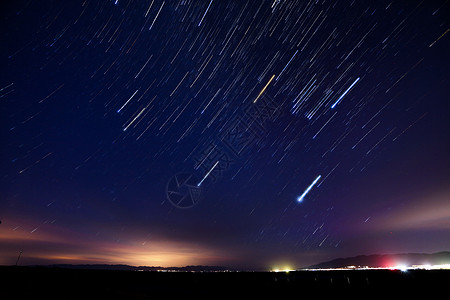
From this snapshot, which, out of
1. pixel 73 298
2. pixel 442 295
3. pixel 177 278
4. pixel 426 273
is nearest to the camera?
pixel 73 298

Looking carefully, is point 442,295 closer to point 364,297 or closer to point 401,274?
point 401,274

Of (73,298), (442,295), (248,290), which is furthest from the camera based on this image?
(248,290)

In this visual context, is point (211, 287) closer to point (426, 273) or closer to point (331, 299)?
point (331, 299)

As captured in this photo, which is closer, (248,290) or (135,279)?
(248,290)

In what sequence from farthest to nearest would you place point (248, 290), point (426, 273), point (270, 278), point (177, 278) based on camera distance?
point (177, 278)
point (270, 278)
point (248, 290)
point (426, 273)

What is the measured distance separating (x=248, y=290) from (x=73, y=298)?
11.2 m

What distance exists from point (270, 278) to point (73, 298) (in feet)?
45.5

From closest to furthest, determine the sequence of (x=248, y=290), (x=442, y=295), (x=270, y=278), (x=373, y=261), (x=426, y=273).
→ (x=442, y=295)
(x=426, y=273)
(x=248, y=290)
(x=270, y=278)
(x=373, y=261)

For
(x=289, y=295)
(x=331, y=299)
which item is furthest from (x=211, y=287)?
(x=331, y=299)

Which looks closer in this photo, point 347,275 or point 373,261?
point 347,275

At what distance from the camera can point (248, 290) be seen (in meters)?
15.6

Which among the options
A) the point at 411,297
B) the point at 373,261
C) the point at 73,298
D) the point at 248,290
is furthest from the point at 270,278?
the point at 373,261

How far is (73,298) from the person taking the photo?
1070 cm

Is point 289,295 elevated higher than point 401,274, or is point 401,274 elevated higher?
point 401,274
